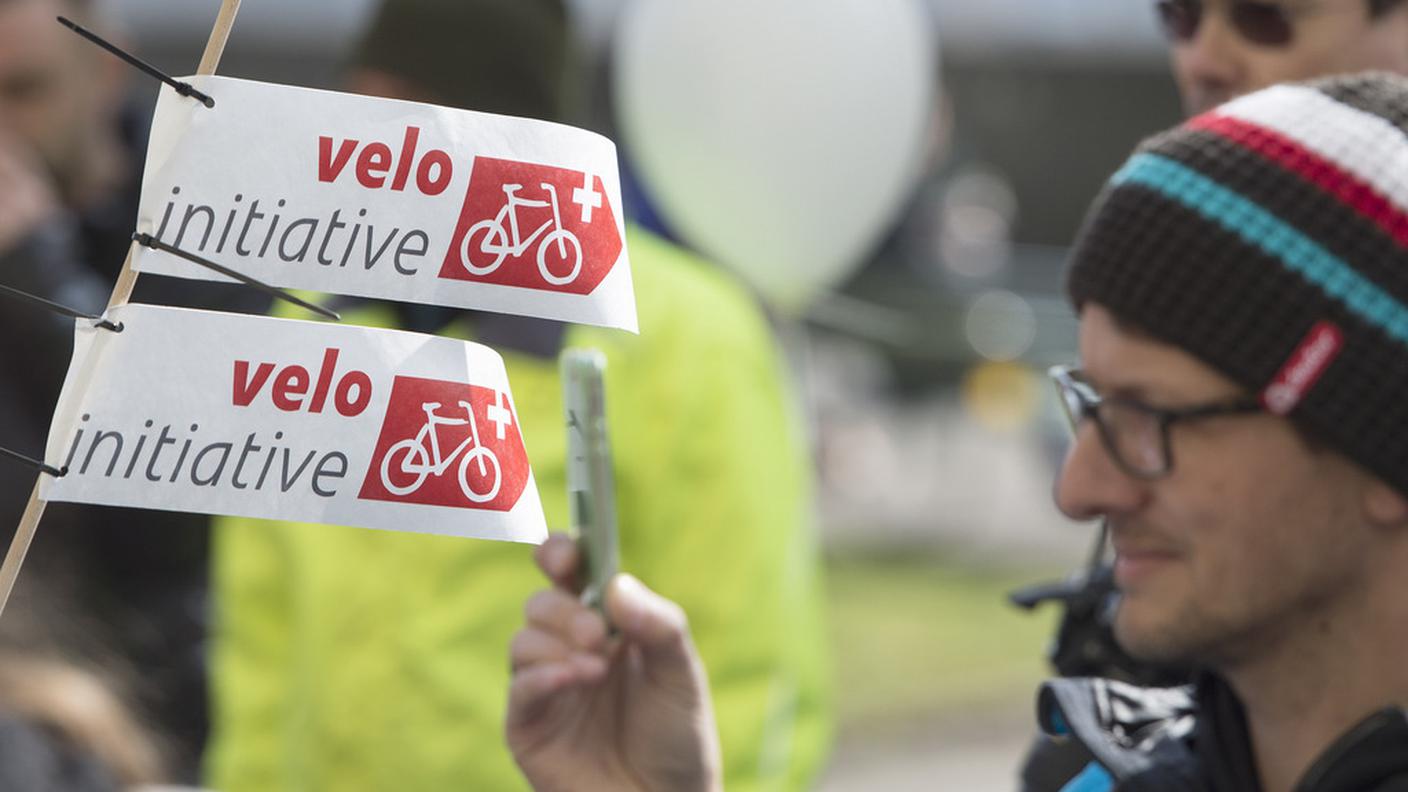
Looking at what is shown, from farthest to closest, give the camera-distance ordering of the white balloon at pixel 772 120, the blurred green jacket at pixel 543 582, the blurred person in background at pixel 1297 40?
the white balloon at pixel 772 120
the blurred green jacket at pixel 543 582
the blurred person in background at pixel 1297 40

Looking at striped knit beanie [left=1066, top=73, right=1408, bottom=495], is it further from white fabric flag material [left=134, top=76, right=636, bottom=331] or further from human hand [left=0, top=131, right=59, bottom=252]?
human hand [left=0, top=131, right=59, bottom=252]

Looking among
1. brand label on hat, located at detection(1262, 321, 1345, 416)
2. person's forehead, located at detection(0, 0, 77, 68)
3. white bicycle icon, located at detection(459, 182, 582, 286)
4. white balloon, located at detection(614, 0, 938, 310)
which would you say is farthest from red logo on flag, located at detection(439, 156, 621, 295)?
white balloon, located at detection(614, 0, 938, 310)

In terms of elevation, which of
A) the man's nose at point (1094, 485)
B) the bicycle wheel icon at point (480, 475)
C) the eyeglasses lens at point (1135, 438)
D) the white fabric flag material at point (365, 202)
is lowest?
the man's nose at point (1094, 485)

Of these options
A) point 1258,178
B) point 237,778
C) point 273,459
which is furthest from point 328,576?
point 1258,178

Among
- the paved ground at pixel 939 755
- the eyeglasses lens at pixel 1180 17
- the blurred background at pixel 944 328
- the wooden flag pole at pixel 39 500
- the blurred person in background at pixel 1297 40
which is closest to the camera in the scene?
the wooden flag pole at pixel 39 500

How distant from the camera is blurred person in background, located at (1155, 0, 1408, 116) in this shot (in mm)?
1882

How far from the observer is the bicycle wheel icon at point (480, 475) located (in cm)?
121

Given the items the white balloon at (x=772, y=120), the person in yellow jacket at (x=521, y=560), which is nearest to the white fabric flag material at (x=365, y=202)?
the person in yellow jacket at (x=521, y=560)

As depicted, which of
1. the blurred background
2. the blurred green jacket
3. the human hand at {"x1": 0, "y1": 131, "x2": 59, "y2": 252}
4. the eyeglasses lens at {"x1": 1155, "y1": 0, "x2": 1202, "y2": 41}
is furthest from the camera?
the blurred background

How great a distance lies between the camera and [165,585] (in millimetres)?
2658

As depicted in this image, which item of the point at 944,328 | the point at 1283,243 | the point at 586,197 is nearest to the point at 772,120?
the point at 1283,243

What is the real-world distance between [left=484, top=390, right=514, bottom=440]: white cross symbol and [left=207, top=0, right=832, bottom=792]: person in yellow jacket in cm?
93

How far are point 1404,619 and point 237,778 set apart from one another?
1539 millimetres

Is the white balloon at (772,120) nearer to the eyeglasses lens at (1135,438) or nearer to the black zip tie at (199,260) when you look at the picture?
the eyeglasses lens at (1135,438)
